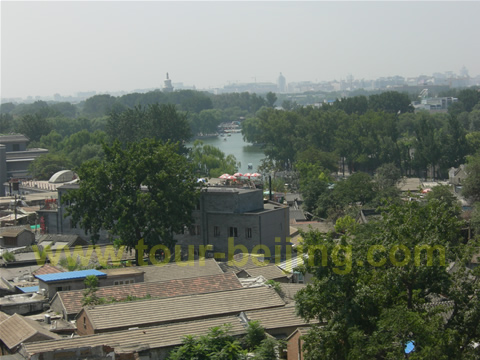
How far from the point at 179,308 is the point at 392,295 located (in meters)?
4.18

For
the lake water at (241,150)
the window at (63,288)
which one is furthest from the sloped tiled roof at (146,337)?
the lake water at (241,150)

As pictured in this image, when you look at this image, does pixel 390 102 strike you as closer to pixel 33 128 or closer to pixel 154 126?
pixel 154 126

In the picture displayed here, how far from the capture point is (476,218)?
19.1m

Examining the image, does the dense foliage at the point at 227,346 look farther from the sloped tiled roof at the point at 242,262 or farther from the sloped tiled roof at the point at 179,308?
the sloped tiled roof at the point at 242,262

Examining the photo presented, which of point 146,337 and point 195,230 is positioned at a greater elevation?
point 146,337

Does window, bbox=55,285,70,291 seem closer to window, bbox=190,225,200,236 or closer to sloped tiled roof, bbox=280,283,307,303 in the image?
sloped tiled roof, bbox=280,283,307,303

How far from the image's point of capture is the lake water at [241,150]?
52116 mm

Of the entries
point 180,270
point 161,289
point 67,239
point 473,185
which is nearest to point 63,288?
point 161,289

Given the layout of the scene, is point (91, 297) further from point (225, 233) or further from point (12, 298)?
point (225, 233)

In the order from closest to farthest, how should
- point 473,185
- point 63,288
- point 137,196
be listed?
point 63,288 < point 137,196 < point 473,185

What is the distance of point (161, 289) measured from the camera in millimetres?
12844

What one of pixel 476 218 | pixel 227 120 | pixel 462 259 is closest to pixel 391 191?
pixel 476 218

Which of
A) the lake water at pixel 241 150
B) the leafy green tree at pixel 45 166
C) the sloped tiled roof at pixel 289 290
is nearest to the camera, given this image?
the sloped tiled roof at pixel 289 290

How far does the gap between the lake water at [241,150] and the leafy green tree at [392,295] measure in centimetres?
3884
